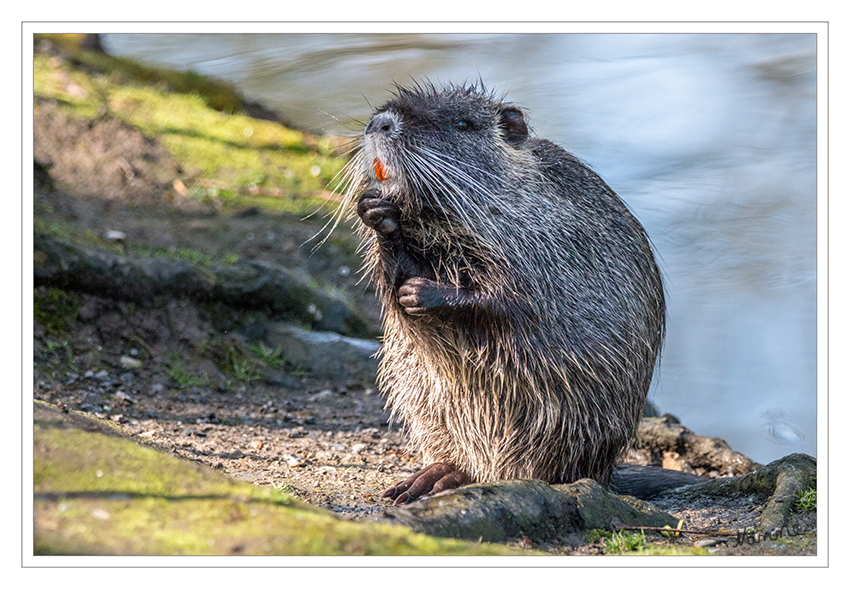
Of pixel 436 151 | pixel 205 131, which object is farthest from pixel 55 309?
pixel 205 131

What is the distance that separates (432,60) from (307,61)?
986 mm

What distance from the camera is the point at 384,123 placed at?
3.63 meters

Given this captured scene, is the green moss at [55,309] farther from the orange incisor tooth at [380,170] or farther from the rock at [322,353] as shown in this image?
the orange incisor tooth at [380,170]

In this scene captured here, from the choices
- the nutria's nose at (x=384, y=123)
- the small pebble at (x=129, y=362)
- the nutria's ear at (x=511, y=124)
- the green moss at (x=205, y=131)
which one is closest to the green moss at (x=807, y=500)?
the nutria's ear at (x=511, y=124)

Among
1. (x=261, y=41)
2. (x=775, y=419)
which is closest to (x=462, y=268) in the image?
(x=261, y=41)

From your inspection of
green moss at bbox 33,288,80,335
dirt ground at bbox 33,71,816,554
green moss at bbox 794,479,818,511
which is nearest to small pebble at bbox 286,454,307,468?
dirt ground at bbox 33,71,816,554

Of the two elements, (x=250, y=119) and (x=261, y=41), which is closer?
(x=261, y=41)

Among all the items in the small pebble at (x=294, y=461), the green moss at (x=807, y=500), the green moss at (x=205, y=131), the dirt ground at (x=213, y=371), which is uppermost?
the green moss at (x=205, y=131)

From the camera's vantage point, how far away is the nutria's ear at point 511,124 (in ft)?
12.8

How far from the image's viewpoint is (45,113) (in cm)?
735

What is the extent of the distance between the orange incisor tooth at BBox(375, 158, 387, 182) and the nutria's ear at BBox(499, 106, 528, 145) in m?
0.67

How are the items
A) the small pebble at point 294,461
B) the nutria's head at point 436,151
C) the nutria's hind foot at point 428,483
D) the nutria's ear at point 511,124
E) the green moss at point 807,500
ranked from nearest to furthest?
the green moss at point 807,500, the nutria's head at point 436,151, the nutria's hind foot at point 428,483, the nutria's ear at point 511,124, the small pebble at point 294,461

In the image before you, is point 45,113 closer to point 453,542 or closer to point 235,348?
point 235,348

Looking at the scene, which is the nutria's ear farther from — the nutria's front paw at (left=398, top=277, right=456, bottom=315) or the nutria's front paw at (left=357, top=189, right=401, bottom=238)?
the nutria's front paw at (left=398, top=277, right=456, bottom=315)
